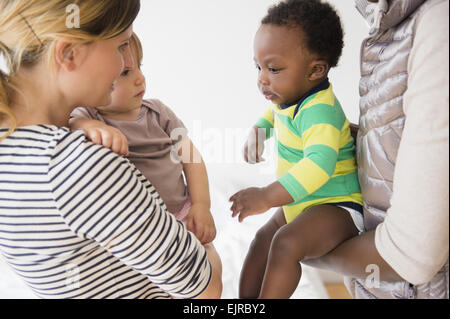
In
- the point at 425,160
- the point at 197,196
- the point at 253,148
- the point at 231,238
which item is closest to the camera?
the point at 425,160

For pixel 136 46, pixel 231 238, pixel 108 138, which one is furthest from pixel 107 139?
pixel 231 238

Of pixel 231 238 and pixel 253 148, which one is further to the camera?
pixel 231 238

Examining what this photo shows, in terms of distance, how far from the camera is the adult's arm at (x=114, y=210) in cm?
52

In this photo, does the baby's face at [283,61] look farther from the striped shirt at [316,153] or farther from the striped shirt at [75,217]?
the striped shirt at [75,217]

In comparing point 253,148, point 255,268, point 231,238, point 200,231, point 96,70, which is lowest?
point 231,238

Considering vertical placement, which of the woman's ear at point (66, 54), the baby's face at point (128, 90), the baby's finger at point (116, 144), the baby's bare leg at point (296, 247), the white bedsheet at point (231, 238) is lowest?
the white bedsheet at point (231, 238)

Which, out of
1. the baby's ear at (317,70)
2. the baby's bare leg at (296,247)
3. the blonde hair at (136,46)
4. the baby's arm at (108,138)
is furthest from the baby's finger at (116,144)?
the baby's ear at (317,70)

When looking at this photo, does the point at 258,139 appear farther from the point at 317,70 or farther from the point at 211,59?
the point at 211,59

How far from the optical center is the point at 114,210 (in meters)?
0.54

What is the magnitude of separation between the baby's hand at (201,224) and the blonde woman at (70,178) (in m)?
0.15

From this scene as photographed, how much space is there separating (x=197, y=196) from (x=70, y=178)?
1.13ft

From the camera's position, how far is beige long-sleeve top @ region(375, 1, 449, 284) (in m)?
0.48

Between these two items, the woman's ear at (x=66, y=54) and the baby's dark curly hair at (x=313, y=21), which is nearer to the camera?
the woman's ear at (x=66, y=54)
